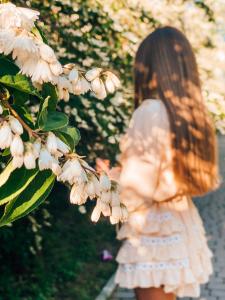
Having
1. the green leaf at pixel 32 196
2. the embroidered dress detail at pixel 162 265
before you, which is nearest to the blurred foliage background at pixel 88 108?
the embroidered dress detail at pixel 162 265

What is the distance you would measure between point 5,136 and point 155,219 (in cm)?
216

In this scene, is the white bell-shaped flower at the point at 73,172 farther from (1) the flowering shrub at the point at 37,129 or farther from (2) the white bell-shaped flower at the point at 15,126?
(2) the white bell-shaped flower at the point at 15,126

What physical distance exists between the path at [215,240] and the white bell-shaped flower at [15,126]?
443 centimetres

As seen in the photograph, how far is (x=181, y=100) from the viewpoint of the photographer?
9.80 feet

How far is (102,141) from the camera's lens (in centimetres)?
601

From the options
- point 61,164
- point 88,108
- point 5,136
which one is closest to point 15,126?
point 5,136

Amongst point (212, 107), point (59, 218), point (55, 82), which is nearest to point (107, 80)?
point (55, 82)

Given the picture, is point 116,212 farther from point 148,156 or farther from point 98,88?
point 148,156

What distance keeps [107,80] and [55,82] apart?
15 cm

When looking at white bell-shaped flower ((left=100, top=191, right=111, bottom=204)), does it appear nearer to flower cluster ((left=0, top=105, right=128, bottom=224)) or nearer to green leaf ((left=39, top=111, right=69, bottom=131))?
flower cluster ((left=0, top=105, right=128, bottom=224))

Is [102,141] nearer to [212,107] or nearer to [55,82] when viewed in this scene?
[212,107]

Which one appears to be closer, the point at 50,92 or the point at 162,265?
the point at 50,92

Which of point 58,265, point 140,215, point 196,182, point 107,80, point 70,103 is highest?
Result: point 107,80

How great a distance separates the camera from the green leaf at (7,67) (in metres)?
1.14
